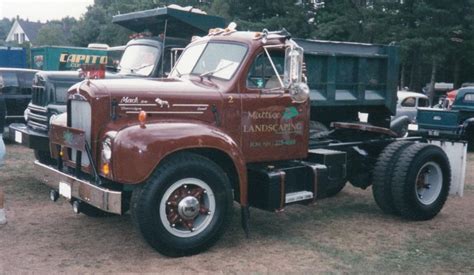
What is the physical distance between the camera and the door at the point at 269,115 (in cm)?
654

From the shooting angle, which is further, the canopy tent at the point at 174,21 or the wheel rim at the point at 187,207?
the canopy tent at the point at 174,21

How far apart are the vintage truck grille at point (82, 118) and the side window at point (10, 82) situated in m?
Result: 7.42

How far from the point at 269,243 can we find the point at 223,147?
4.14 ft

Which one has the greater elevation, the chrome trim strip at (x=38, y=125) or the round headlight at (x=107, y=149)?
the round headlight at (x=107, y=149)

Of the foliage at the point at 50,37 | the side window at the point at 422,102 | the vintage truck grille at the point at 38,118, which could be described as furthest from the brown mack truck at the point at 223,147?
the foliage at the point at 50,37

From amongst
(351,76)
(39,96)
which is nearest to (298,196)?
(351,76)

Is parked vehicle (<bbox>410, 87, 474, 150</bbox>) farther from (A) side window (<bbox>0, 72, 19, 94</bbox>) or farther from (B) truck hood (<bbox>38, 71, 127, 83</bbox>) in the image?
(A) side window (<bbox>0, 72, 19, 94</bbox>)

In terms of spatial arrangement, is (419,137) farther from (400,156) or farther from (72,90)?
(72,90)

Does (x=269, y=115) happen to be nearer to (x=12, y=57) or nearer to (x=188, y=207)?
(x=188, y=207)

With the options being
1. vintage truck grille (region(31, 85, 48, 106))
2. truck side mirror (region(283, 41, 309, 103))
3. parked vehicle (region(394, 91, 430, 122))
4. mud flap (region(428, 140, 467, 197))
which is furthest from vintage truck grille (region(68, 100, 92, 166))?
parked vehicle (region(394, 91, 430, 122))

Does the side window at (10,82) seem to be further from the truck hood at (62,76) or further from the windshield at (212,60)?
the windshield at (212,60)

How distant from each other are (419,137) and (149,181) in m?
4.59

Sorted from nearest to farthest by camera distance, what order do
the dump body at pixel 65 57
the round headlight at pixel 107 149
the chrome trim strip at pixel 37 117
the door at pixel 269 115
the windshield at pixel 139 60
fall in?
the round headlight at pixel 107 149, the door at pixel 269 115, the chrome trim strip at pixel 37 117, the windshield at pixel 139 60, the dump body at pixel 65 57

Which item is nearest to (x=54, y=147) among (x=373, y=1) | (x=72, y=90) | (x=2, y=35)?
(x=72, y=90)
